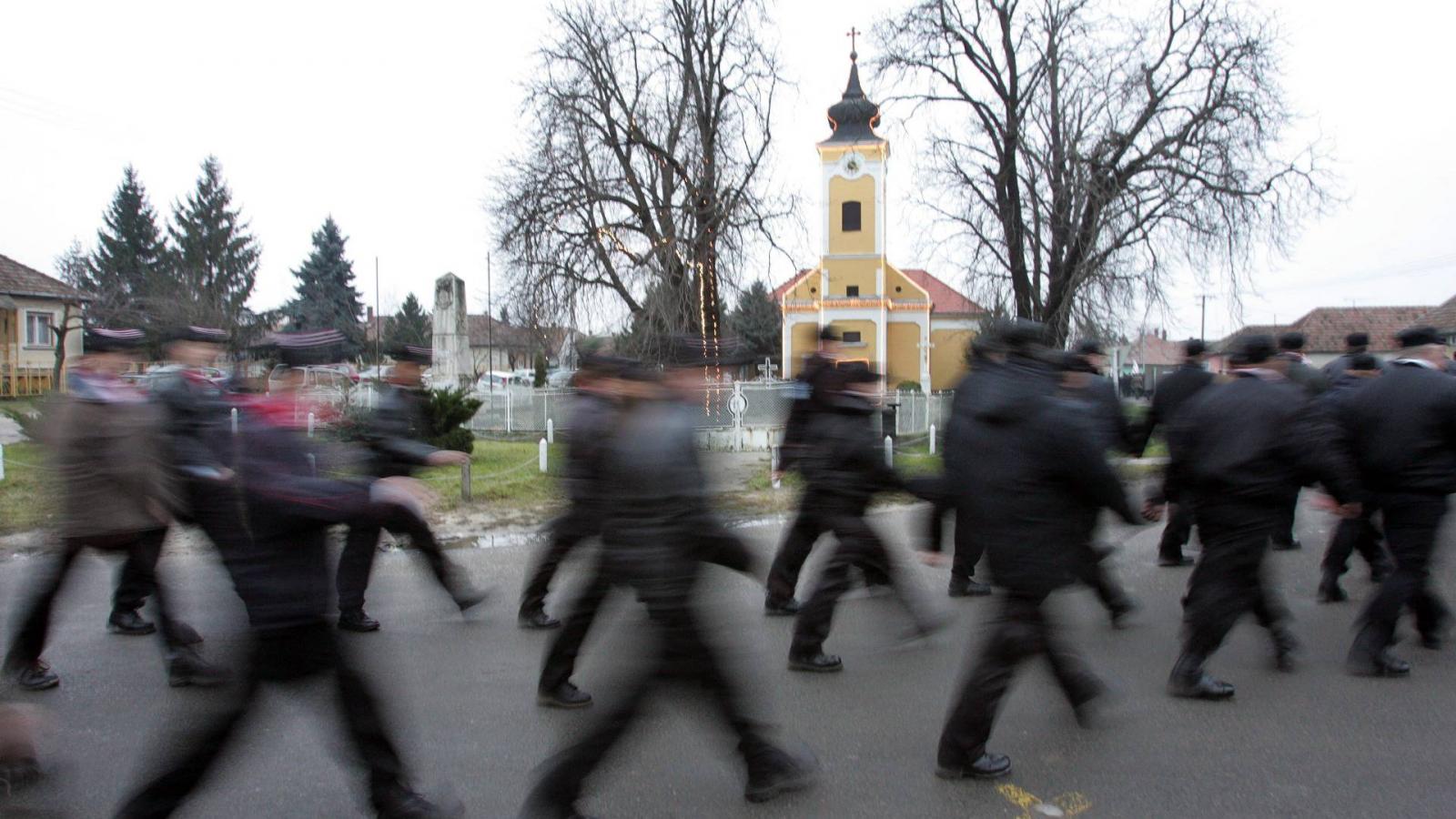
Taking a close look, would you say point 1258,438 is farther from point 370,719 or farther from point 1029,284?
point 1029,284

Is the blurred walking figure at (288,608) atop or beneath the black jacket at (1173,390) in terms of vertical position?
beneath

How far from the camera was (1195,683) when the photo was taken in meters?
4.80

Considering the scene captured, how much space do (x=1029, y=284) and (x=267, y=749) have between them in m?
23.1

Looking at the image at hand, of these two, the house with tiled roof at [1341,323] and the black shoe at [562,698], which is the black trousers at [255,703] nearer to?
the black shoe at [562,698]

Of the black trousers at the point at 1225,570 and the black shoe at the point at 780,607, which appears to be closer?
the black trousers at the point at 1225,570

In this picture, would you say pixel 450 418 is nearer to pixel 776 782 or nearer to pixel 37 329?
pixel 776 782

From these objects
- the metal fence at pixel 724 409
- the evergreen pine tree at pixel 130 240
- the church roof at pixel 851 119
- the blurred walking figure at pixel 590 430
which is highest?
the church roof at pixel 851 119

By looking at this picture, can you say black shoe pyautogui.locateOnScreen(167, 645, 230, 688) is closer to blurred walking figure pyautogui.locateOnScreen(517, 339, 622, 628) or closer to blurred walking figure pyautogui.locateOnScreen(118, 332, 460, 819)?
blurred walking figure pyautogui.locateOnScreen(118, 332, 460, 819)

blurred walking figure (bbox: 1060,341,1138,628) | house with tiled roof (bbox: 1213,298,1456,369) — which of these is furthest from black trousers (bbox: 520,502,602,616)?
house with tiled roof (bbox: 1213,298,1456,369)

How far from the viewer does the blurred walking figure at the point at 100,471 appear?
12.8 feet

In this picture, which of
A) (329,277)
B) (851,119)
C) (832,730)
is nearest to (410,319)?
(329,277)

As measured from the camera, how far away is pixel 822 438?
512cm

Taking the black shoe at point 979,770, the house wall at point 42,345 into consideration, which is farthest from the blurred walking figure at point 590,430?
the house wall at point 42,345

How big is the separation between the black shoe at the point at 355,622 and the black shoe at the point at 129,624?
1129 mm
